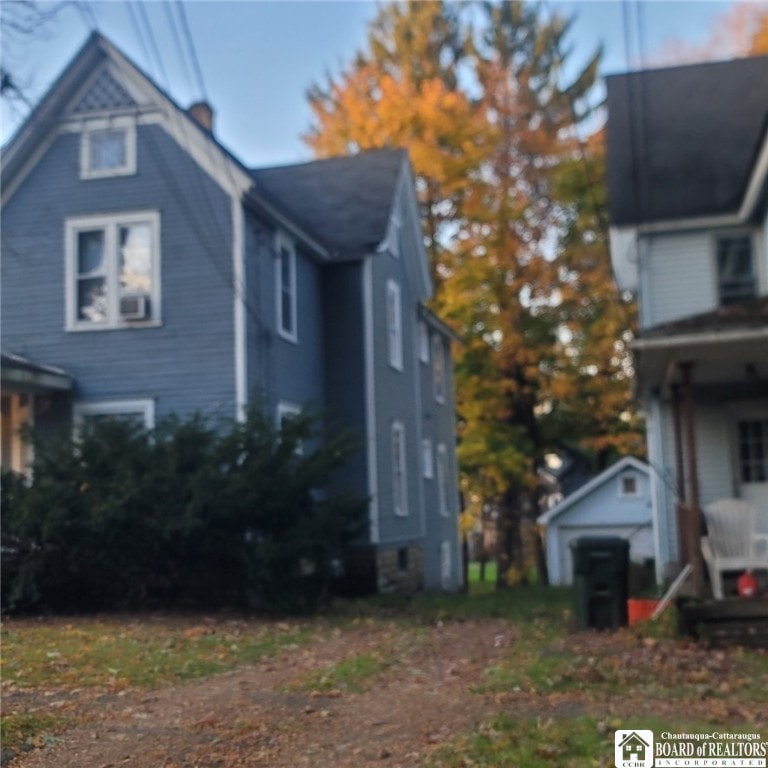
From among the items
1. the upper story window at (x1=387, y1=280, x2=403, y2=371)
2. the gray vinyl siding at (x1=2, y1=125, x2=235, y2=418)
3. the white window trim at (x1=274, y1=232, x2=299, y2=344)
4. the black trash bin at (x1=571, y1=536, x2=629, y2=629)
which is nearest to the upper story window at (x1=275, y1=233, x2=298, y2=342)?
the white window trim at (x1=274, y1=232, x2=299, y2=344)

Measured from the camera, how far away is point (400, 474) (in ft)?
75.3

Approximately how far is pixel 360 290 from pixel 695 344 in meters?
9.27

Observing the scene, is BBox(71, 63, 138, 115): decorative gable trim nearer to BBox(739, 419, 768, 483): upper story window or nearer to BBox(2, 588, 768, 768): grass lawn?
BBox(2, 588, 768, 768): grass lawn

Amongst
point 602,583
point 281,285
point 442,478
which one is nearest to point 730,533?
point 602,583

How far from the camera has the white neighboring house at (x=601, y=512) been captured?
39.3 meters

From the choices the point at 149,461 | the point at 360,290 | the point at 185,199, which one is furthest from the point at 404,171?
the point at 149,461

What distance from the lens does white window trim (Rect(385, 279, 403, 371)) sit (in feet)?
73.6

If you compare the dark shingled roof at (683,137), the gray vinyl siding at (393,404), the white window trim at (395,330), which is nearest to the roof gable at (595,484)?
the gray vinyl siding at (393,404)

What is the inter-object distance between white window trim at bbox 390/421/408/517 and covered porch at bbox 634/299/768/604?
6371 mm

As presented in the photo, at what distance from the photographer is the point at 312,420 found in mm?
15031

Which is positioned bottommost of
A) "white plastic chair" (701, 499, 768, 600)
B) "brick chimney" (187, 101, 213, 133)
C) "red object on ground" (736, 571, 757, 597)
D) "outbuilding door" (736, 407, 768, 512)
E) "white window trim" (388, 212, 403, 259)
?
"red object on ground" (736, 571, 757, 597)

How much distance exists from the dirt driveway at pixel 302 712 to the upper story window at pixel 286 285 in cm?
915

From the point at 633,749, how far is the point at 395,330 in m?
17.0

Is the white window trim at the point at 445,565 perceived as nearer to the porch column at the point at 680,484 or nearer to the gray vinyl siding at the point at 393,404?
the gray vinyl siding at the point at 393,404
